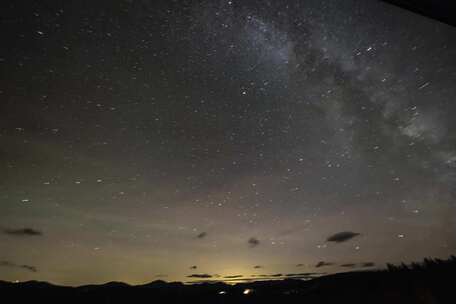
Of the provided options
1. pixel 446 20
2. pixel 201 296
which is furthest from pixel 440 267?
pixel 201 296

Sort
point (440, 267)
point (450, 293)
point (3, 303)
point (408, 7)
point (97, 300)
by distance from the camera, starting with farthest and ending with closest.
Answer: point (3, 303) < point (97, 300) < point (440, 267) < point (450, 293) < point (408, 7)

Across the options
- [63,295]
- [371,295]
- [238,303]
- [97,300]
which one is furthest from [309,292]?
[63,295]

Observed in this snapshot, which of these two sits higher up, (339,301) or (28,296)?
(28,296)

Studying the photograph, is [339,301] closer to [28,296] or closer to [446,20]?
[446,20]

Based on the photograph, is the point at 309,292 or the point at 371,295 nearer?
the point at 371,295

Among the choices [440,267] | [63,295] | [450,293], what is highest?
[63,295]

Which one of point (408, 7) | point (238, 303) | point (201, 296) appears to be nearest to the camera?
point (408, 7)

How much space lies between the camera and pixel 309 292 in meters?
13.9

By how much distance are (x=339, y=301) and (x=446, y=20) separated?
12832mm

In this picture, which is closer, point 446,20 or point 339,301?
point 446,20

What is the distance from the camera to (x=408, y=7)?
1.37 meters

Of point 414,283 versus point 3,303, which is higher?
point 3,303

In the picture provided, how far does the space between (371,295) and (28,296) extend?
4318 cm

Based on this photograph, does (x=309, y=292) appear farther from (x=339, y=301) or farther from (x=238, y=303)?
(x=238, y=303)
